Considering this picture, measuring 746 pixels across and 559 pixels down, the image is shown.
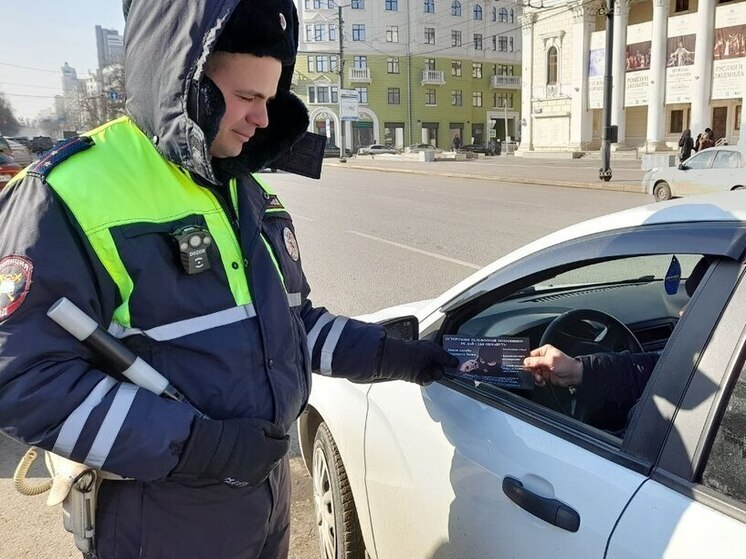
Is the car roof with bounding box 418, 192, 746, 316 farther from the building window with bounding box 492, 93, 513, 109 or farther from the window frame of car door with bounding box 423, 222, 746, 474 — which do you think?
the building window with bounding box 492, 93, 513, 109

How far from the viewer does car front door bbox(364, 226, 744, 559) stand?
1.39 m

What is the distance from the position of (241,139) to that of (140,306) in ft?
1.49

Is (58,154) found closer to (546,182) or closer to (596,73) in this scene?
(546,182)

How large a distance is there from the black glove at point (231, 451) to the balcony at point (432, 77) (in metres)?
64.1

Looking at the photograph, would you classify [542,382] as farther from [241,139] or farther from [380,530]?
[241,139]

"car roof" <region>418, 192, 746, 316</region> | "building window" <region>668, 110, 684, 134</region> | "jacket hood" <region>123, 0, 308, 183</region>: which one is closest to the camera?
"jacket hood" <region>123, 0, 308, 183</region>

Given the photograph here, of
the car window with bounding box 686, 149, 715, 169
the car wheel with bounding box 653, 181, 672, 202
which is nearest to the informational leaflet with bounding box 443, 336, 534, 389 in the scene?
the car window with bounding box 686, 149, 715, 169

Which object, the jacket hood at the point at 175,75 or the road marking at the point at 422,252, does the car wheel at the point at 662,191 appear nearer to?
the road marking at the point at 422,252

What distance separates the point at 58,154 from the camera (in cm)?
132

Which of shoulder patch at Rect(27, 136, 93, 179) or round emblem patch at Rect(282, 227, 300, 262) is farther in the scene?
round emblem patch at Rect(282, 227, 300, 262)

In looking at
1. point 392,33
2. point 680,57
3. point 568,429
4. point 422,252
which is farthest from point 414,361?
point 392,33

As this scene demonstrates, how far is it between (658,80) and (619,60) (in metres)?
3.26

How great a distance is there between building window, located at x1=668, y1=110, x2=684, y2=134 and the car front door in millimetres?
40743

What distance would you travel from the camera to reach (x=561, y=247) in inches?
72.9
